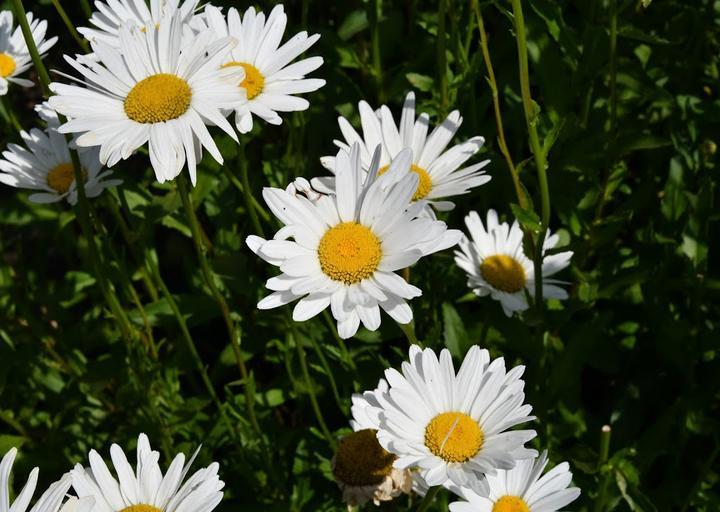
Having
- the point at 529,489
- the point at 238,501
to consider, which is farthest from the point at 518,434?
the point at 238,501

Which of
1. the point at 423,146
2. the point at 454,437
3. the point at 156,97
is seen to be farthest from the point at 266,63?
the point at 454,437

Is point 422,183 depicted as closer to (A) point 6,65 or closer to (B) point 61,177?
(B) point 61,177

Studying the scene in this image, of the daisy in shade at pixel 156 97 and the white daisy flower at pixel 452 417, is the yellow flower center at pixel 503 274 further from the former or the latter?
the daisy in shade at pixel 156 97

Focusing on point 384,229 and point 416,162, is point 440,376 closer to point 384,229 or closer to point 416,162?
point 384,229

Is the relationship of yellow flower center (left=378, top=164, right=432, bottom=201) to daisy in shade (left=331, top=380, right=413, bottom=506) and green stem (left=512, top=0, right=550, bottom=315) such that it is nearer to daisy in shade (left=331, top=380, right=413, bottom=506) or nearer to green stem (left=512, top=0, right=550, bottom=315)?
green stem (left=512, top=0, right=550, bottom=315)

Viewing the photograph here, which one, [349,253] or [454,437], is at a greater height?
[349,253]
